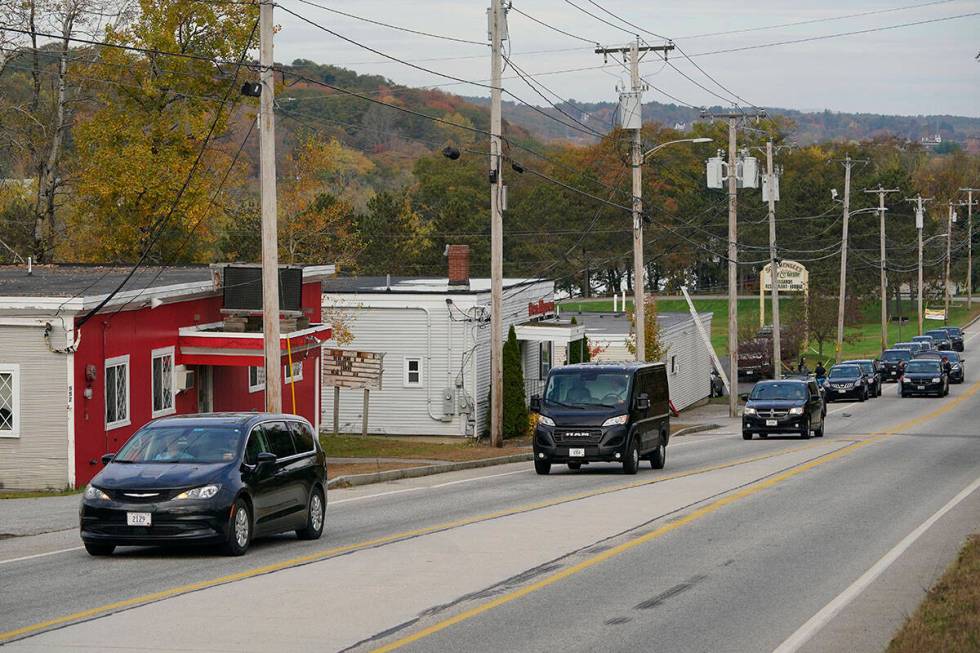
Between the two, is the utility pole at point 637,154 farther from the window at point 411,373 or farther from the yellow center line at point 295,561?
the yellow center line at point 295,561

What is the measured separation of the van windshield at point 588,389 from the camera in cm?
2917

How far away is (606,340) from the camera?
57969mm

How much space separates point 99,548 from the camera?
52.5ft

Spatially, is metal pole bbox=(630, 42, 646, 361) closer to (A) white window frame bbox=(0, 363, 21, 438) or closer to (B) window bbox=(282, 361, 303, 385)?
(B) window bbox=(282, 361, 303, 385)

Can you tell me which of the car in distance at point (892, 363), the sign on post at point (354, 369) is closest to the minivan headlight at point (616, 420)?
the sign on post at point (354, 369)

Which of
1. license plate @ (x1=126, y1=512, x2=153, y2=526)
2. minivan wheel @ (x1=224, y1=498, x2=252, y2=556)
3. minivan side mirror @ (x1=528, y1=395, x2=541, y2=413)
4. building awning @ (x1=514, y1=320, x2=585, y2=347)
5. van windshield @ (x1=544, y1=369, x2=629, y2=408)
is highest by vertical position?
building awning @ (x1=514, y1=320, x2=585, y2=347)

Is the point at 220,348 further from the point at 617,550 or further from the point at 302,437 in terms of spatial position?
the point at 617,550

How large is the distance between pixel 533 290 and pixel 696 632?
1605 inches

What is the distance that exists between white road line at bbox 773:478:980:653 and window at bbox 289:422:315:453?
709cm

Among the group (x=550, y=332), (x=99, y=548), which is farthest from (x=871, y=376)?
(x=99, y=548)

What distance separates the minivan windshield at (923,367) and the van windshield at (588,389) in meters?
42.7

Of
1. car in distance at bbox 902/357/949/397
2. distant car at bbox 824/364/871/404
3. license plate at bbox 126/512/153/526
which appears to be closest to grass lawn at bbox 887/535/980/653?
license plate at bbox 126/512/153/526

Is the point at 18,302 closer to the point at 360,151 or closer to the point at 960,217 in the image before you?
the point at 960,217

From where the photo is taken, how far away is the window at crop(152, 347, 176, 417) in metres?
30.6
